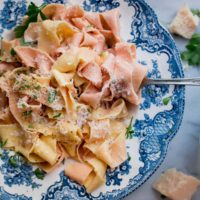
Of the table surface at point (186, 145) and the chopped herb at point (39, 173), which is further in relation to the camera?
the table surface at point (186, 145)

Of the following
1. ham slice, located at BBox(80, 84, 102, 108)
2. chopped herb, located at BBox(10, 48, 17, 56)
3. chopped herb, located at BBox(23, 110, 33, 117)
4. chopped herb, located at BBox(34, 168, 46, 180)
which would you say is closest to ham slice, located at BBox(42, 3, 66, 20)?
chopped herb, located at BBox(10, 48, 17, 56)

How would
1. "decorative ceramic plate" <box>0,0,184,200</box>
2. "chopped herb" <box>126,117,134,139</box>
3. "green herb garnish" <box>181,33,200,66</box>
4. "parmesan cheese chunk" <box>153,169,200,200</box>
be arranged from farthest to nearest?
"green herb garnish" <box>181,33,200,66</box>
"parmesan cheese chunk" <box>153,169,200,200</box>
"chopped herb" <box>126,117,134,139</box>
"decorative ceramic plate" <box>0,0,184,200</box>

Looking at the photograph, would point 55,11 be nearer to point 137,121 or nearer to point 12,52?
point 12,52

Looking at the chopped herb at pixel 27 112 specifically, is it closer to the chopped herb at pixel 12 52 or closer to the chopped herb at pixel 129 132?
the chopped herb at pixel 12 52

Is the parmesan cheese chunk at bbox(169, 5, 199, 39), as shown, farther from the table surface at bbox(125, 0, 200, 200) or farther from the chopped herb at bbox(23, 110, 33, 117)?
the chopped herb at bbox(23, 110, 33, 117)

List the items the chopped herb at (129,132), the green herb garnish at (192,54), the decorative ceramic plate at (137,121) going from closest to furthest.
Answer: the decorative ceramic plate at (137,121) → the chopped herb at (129,132) → the green herb garnish at (192,54)

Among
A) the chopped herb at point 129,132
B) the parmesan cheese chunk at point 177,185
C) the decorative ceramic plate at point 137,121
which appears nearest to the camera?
the decorative ceramic plate at point 137,121

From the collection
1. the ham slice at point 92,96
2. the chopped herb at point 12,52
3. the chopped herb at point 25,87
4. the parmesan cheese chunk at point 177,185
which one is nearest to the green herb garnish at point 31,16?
the chopped herb at point 12,52
